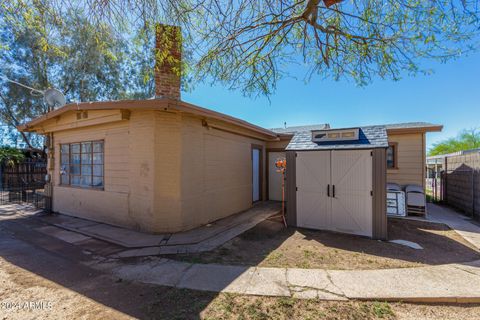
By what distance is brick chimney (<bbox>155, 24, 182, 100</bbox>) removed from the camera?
4719 mm

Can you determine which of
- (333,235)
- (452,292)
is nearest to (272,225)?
(333,235)

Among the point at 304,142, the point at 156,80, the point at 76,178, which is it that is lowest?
the point at 76,178

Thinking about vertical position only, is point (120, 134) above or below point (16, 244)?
above

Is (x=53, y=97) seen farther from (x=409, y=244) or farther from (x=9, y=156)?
(x=409, y=244)

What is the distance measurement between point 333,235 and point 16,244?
7243mm

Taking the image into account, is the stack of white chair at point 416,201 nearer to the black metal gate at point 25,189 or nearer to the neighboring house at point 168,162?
the neighboring house at point 168,162

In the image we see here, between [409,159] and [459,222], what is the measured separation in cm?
264

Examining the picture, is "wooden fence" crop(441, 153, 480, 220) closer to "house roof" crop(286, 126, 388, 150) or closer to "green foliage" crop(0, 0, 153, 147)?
"house roof" crop(286, 126, 388, 150)

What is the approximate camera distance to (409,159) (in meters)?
8.48

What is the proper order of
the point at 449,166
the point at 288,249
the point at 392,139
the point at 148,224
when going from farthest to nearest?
the point at 449,166 → the point at 392,139 → the point at 148,224 → the point at 288,249

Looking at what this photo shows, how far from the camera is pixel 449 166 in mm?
9797

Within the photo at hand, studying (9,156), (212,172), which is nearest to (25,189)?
(9,156)

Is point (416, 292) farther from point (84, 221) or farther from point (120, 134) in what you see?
point (84, 221)

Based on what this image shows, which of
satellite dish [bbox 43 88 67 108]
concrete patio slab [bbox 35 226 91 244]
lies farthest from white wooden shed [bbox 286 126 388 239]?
satellite dish [bbox 43 88 67 108]
